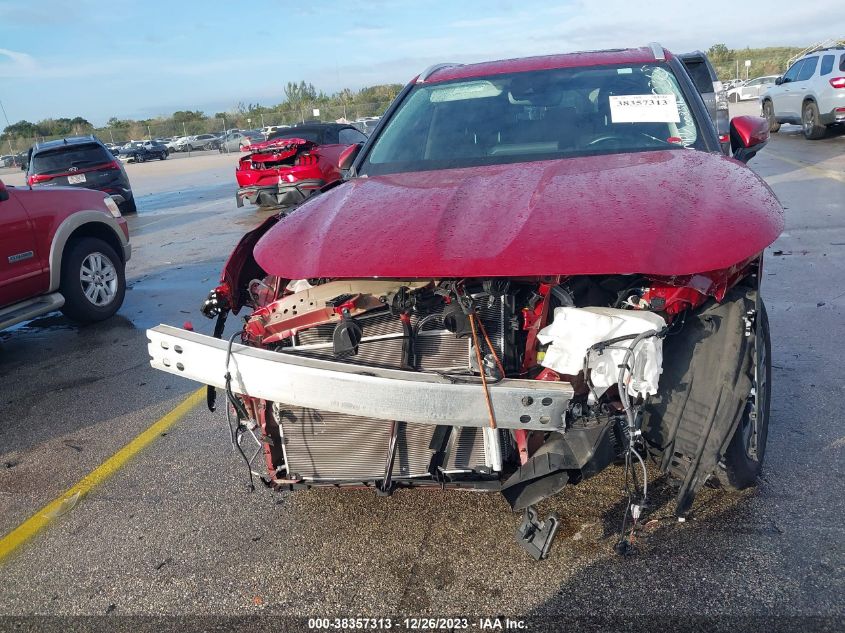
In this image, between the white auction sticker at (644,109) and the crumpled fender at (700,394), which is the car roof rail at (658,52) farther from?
the crumpled fender at (700,394)

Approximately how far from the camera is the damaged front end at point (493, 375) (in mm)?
2393

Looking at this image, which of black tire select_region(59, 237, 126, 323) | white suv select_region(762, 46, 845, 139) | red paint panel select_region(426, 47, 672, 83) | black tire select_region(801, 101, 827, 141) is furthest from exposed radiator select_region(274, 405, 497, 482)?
black tire select_region(801, 101, 827, 141)

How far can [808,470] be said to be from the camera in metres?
3.19

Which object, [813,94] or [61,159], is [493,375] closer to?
[61,159]

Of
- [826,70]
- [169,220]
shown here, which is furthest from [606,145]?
[826,70]

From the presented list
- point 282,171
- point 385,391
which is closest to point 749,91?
point 282,171

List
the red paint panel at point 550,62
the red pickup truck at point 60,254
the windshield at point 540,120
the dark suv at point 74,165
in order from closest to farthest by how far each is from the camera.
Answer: the windshield at point 540,120 < the red paint panel at point 550,62 < the red pickup truck at point 60,254 < the dark suv at point 74,165

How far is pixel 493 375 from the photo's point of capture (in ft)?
8.08

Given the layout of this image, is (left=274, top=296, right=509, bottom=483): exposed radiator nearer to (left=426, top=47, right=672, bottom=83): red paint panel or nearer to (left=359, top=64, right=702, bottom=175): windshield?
(left=359, top=64, right=702, bottom=175): windshield

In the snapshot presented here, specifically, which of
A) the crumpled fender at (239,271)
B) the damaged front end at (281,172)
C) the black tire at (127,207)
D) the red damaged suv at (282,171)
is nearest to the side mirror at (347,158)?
the crumpled fender at (239,271)

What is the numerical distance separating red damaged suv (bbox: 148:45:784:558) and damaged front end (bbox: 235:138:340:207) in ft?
30.6

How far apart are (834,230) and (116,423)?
24.4 feet

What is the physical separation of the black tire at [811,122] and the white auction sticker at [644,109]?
14.6 metres

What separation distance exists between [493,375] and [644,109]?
211cm
